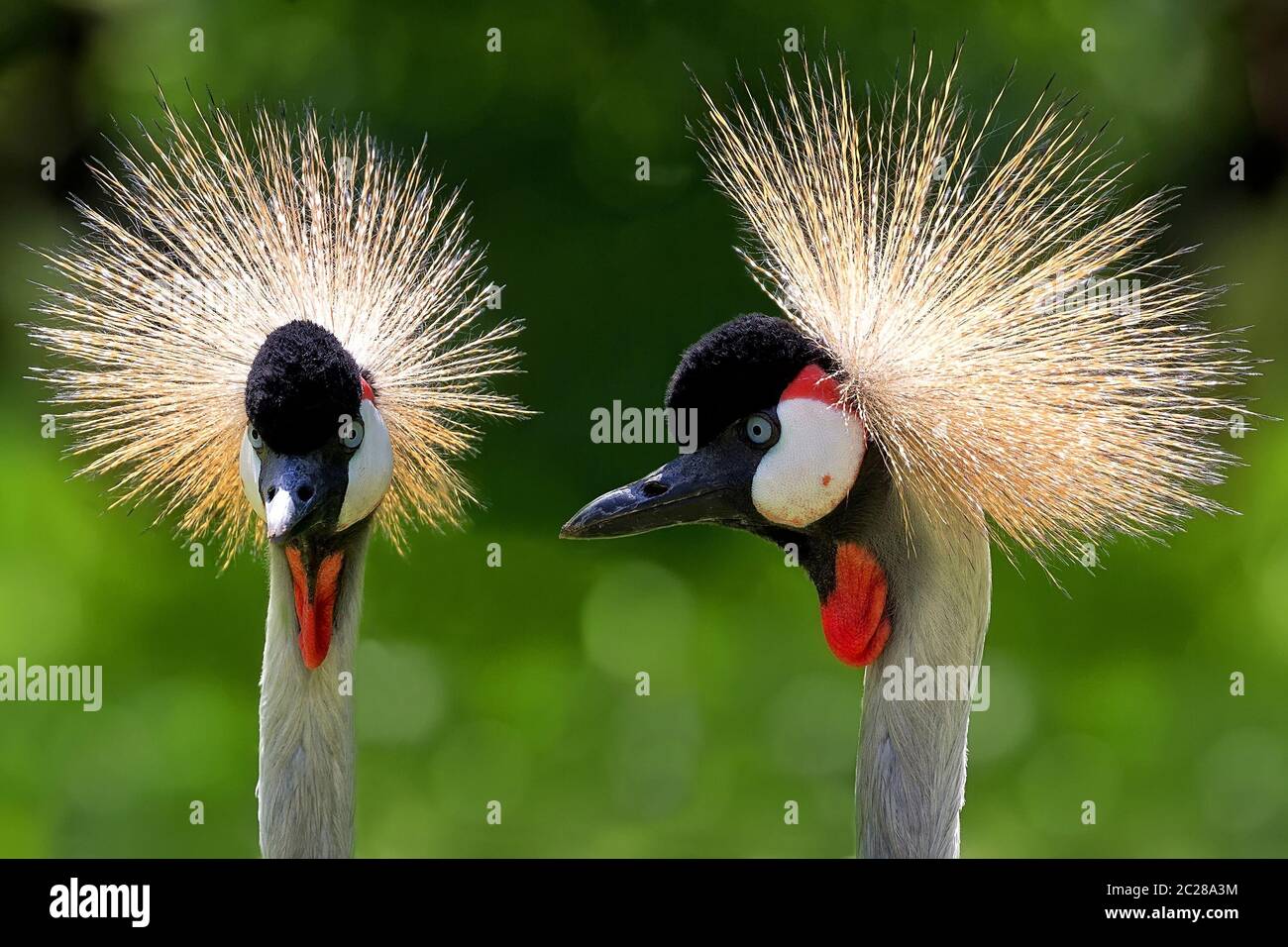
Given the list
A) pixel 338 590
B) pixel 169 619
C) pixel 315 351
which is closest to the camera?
pixel 315 351

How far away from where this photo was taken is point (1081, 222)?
2016mm

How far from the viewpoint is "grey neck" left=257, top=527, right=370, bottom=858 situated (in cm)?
210

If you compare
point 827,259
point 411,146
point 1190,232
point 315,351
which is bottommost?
point 315,351

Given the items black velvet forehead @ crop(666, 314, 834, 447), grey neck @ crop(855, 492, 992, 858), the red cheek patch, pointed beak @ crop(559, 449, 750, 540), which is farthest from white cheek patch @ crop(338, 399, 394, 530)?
grey neck @ crop(855, 492, 992, 858)

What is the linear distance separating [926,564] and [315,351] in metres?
0.90

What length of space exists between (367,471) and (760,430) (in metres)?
0.56

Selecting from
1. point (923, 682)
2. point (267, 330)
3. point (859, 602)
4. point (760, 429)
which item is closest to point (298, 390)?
point (267, 330)

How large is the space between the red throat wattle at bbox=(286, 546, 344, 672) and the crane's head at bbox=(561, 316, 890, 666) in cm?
38

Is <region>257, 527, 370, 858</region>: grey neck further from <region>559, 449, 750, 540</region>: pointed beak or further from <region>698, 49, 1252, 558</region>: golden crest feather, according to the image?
<region>698, 49, 1252, 558</region>: golden crest feather

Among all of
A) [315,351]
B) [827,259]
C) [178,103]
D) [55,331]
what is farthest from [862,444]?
[178,103]

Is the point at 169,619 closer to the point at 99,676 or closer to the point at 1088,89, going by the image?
the point at 99,676

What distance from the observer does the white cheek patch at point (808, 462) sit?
6.36 feet

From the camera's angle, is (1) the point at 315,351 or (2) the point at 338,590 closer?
(1) the point at 315,351

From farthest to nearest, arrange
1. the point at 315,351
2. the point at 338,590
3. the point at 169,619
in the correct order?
the point at 169,619 → the point at 338,590 → the point at 315,351
